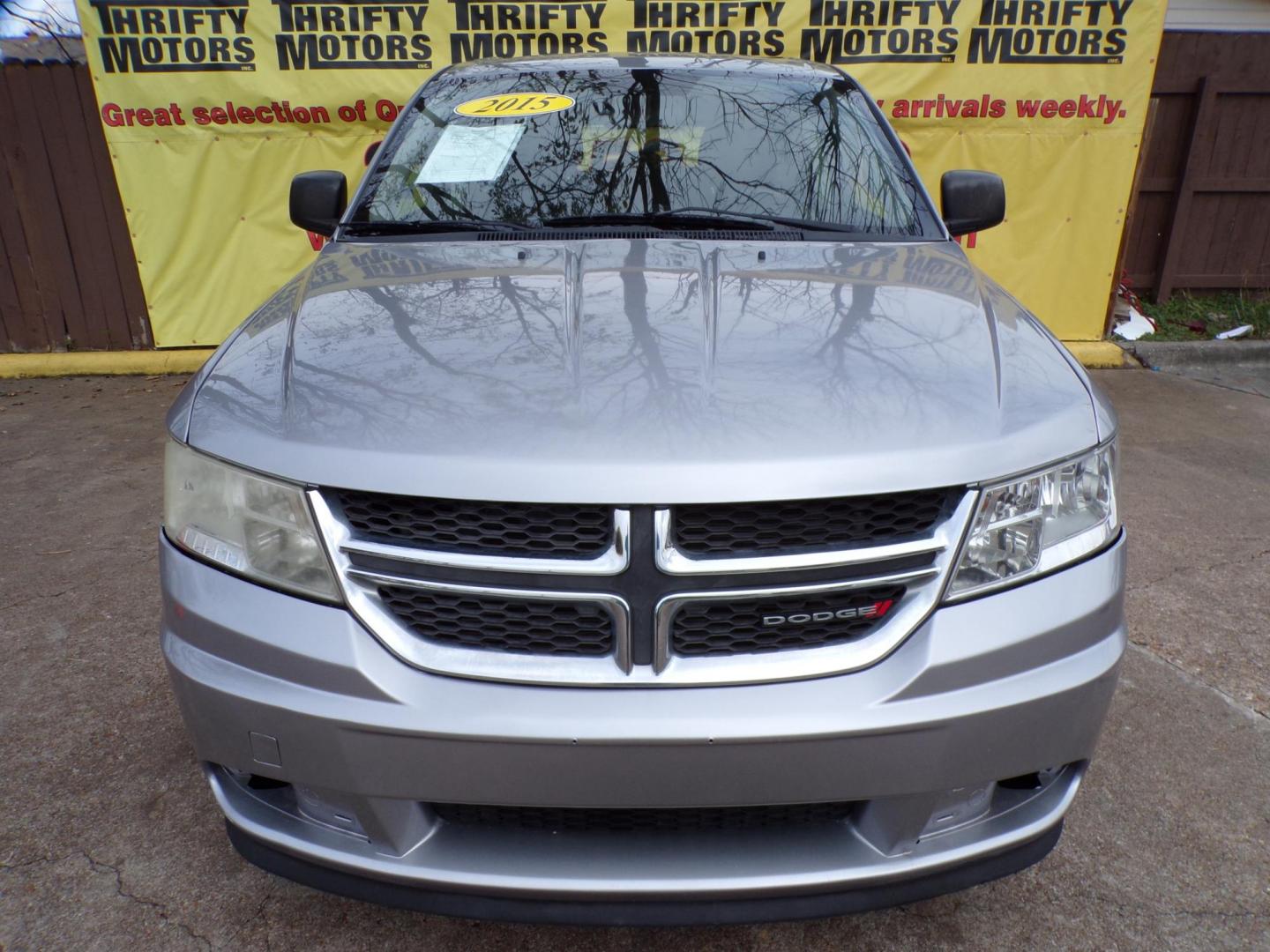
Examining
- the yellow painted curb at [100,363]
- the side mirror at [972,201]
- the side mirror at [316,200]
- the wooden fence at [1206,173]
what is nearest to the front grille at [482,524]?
the side mirror at [316,200]

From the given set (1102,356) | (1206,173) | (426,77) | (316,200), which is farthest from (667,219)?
(1206,173)

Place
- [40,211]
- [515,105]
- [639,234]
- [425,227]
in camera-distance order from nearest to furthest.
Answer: [639,234], [425,227], [515,105], [40,211]

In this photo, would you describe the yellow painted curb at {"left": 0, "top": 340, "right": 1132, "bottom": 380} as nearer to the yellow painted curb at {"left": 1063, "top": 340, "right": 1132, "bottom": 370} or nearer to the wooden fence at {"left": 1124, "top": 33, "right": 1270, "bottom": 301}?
the yellow painted curb at {"left": 1063, "top": 340, "right": 1132, "bottom": 370}

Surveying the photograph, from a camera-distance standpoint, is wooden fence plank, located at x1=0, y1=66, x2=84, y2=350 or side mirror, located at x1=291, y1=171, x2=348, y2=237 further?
wooden fence plank, located at x1=0, y1=66, x2=84, y2=350

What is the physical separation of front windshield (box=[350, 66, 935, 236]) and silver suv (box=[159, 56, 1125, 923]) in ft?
2.98

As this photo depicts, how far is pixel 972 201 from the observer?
273 centimetres

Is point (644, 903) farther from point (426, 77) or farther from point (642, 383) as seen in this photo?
point (426, 77)

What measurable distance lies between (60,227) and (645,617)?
633cm

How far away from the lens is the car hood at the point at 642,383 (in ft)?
A: 4.34

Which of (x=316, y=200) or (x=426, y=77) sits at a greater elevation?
(x=426, y=77)

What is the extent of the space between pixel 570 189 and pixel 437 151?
465 millimetres

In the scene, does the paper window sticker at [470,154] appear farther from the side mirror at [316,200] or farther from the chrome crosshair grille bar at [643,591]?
the chrome crosshair grille bar at [643,591]

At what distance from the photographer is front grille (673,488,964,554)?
4.35ft

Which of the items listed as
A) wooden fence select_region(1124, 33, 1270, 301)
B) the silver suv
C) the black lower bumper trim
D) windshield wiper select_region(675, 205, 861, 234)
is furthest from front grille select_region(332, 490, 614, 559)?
wooden fence select_region(1124, 33, 1270, 301)
